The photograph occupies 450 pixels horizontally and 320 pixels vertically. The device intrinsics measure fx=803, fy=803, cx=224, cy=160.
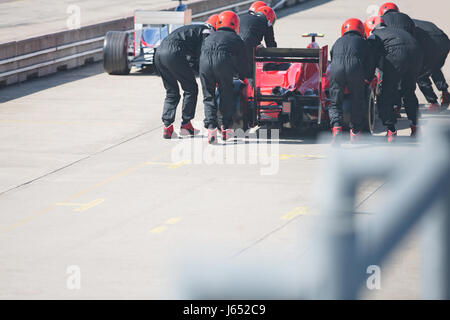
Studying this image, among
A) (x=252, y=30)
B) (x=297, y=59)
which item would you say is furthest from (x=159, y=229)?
(x=252, y=30)

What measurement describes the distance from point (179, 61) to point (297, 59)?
183cm

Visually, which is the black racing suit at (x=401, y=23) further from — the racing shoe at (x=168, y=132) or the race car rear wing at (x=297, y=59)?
the racing shoe at (x=168, y=132)

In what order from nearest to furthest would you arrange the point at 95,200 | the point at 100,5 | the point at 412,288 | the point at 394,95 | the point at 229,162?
the point at 412,288 → the point at 95,200 → the point at 229,162 → the point at 394,95 → the point at 100,5

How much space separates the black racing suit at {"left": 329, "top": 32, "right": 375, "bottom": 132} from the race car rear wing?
0.37 metres

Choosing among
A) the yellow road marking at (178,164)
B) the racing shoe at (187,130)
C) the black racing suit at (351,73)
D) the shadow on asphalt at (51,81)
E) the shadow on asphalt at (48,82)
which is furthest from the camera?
the shadow on asphalt at (51,81)

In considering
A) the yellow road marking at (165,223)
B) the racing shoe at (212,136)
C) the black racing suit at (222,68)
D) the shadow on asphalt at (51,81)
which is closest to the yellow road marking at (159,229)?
the yellow road marking at (165,223)

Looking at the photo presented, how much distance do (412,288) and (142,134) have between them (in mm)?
7877

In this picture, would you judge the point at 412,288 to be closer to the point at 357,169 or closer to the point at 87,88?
the point at 357,169

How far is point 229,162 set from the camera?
11203mm

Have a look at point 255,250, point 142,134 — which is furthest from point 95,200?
point 142,134

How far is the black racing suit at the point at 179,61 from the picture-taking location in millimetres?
12453

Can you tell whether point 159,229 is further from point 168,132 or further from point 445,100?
point 445,100

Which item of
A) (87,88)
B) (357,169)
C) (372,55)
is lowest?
(87,88)

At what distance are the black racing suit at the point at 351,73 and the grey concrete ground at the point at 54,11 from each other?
1510cm
